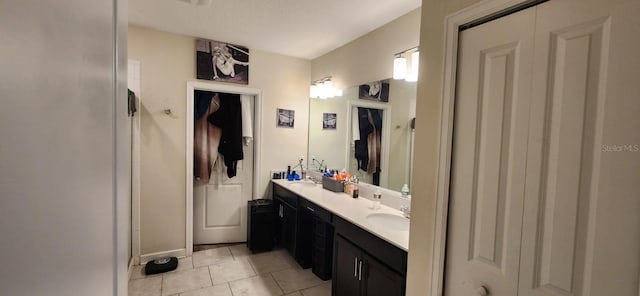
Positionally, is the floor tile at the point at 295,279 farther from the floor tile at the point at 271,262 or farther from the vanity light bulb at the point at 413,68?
the vanity light bulb at the point at 413,68

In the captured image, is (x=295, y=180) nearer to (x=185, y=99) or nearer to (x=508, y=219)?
(x=185, y=99)

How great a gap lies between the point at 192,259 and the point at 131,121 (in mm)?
1644

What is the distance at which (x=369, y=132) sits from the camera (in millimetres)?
2811

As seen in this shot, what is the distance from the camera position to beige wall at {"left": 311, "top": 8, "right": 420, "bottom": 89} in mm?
2268

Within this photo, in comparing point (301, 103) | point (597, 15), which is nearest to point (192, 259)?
point (301, 103)

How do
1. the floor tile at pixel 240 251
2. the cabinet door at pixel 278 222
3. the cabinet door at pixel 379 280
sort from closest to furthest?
the cabinet door at pixel 379 280 → the floor tile at pixel 240 251 → the cabinet door at pixel 278 222

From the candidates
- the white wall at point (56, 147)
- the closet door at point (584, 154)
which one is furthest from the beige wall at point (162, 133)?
the closet door at point (584, 154)

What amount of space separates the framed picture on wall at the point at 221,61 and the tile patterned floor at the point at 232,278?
210cm

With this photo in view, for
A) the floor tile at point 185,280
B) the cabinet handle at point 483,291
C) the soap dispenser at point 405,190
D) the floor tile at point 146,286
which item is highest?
the soap dispenser at point 405,190

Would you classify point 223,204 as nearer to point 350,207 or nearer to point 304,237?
point 304,237

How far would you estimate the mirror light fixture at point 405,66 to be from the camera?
2199mm

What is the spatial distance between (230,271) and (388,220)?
1763 mm

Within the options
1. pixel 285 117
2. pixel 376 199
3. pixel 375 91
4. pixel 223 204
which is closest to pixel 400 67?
pixel 375 91

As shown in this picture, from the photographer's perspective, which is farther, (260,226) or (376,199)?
(260,226)
